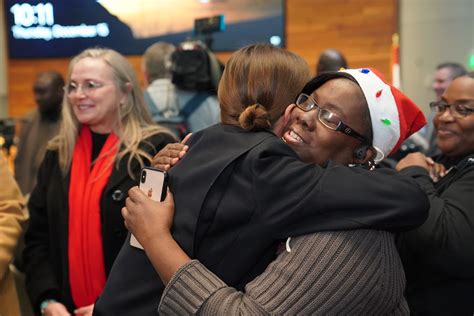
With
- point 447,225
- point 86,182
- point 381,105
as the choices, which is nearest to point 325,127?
point 381,105

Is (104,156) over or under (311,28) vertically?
under

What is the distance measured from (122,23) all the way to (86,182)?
369cm

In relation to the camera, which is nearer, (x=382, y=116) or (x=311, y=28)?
(x=382, y=116)

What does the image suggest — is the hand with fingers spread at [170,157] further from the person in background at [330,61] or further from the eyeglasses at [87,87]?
the person in background at [330,61]

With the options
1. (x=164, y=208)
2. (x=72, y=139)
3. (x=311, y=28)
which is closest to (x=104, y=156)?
(x=72, y=139)

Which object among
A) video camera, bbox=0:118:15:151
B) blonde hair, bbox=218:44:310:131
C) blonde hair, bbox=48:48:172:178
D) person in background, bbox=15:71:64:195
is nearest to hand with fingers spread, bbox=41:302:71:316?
blonde hair, bbox=48:48:172:178

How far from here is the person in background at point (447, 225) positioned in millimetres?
1530

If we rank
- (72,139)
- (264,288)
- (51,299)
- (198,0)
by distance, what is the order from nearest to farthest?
(264,288), (51,299), (72,139), (198,0)

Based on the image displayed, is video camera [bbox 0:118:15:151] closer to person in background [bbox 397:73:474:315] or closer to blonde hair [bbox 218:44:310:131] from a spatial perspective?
person in background [bbox 397:73:474:315]

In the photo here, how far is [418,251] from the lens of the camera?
1.58 meters

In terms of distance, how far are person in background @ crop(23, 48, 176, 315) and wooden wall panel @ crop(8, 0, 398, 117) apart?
3698 millimetres

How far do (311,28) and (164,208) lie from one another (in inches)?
197

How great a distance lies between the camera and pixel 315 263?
1.12m

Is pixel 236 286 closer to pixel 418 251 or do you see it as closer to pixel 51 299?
pixel 418 251
